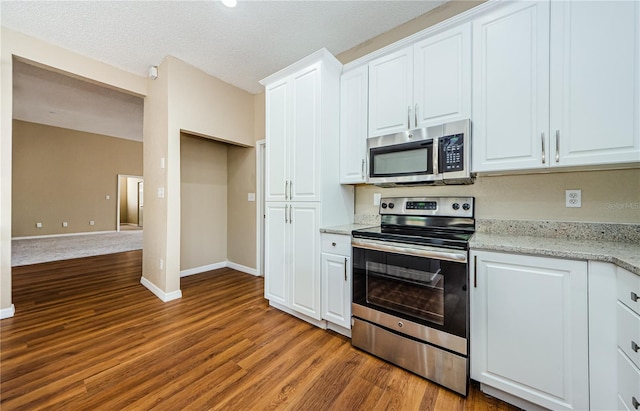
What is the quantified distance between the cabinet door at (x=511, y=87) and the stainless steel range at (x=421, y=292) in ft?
1.57

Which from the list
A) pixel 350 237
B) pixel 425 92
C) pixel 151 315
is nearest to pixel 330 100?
pixel 425 92

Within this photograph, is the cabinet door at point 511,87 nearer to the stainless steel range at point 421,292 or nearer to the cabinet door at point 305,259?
the stainless steel range at point 421,292

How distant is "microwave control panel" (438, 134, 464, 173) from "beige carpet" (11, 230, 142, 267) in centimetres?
660

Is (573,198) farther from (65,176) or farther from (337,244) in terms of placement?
(65,176)

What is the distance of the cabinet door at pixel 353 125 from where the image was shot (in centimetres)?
229

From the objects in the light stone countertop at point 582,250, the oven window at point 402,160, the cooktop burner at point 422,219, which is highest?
the oven window at point 402,160

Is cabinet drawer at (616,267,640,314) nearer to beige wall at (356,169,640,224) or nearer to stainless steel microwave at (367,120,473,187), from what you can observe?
beige wall at (356,169,640,224)

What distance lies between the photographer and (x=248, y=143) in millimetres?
3859

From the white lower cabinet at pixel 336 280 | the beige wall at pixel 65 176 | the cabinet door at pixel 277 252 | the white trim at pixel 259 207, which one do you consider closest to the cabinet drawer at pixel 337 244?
the white lower cabinet at pixel 336 280

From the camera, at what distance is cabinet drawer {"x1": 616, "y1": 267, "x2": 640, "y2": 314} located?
3.27 ft

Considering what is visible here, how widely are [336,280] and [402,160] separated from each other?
1.17 metres

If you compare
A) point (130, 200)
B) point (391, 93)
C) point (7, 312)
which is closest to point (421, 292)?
point (391, 93)

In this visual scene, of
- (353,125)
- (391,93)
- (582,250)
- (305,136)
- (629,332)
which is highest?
(391,93)

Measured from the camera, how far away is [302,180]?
2.39 meters
